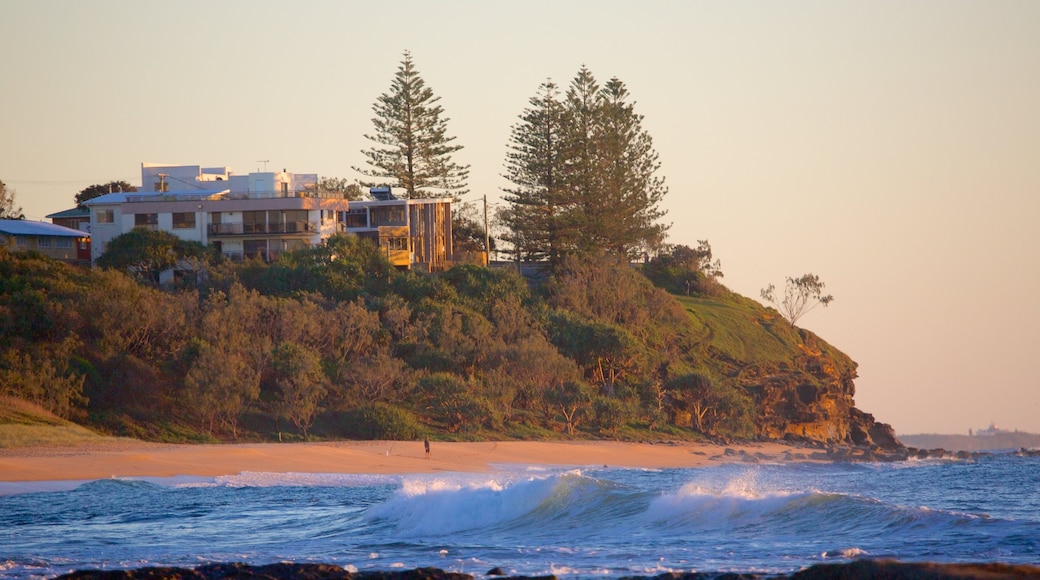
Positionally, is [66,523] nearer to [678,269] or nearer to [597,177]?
[597,177]

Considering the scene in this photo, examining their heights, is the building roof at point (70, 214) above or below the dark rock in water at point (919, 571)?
above

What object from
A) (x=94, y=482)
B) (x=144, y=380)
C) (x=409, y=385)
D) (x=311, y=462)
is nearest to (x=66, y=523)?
(x=94, y=482)

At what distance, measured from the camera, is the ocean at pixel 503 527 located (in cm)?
1175

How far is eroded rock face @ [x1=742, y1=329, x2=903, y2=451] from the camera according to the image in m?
46.9

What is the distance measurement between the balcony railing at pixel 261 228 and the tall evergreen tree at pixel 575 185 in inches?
448

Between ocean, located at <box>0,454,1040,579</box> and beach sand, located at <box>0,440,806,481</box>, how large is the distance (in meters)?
2.11

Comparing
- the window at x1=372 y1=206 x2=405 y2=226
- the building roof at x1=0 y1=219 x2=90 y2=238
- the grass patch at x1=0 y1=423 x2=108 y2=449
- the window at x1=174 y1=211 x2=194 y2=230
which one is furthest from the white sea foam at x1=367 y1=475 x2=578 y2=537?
the window at x1=372 y1=206 x2=405 y2=226

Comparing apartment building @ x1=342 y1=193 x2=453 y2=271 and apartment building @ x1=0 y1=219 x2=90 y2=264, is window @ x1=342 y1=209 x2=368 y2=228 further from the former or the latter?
apartment building @ x1=0 y1=219 x2=90 y2=264

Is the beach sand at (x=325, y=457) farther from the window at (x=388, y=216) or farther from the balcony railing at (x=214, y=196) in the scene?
the balcony railing at (x=214, y=196)

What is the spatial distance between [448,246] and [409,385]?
2566 cm

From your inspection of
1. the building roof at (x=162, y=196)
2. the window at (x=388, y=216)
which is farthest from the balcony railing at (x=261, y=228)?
the window at (x=388, y=216)

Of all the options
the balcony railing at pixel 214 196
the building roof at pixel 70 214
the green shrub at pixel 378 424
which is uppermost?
the building roof at pixel 70 214

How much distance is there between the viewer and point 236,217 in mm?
53781

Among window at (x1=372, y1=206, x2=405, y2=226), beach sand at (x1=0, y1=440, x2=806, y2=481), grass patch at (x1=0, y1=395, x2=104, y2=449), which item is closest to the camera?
beach sand at (x1=0, y1=440, x2=806, y2=481)
